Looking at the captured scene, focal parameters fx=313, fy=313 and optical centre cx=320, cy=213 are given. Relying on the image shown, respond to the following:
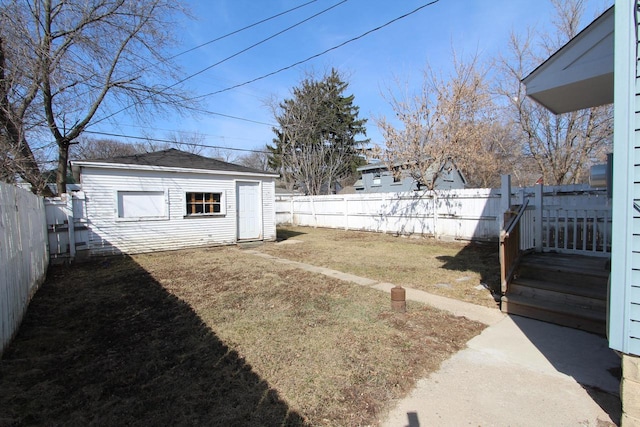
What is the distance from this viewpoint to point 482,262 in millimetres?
7465

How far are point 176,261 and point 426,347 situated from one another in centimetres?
695

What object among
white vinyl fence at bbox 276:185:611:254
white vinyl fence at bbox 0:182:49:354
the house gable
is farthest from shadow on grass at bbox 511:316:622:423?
white vinyl fence at bbox 0:182:49:354

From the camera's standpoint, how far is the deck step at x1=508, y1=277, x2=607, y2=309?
3743 mm

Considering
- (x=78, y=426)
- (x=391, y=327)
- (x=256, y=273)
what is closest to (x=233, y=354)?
(x=78, y=426)

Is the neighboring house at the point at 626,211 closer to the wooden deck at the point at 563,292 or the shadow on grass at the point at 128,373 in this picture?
the wooden deck at the point at 563,292

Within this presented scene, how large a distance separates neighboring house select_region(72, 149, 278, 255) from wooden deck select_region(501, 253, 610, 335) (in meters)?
8.61

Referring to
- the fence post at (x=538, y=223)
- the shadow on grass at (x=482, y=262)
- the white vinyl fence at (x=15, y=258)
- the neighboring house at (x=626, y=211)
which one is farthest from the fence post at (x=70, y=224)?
the fence post at (x=538, y=223)

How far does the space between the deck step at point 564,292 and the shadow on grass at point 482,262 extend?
0.46m

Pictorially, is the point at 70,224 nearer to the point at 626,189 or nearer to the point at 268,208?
the point at 268,208

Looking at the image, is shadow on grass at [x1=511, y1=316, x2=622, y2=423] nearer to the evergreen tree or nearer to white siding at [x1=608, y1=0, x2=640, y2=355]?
white siding at [x1=608, y1=0, x2=640, y2=355]

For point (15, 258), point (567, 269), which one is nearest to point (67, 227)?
point (15, 258)

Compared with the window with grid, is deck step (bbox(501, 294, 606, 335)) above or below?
below

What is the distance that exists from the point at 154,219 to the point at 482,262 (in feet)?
30.2

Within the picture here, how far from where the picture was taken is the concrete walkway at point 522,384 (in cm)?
220
